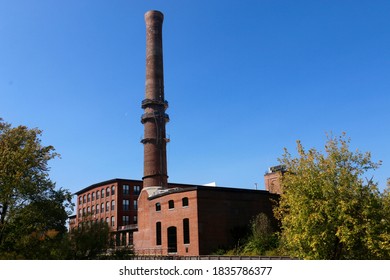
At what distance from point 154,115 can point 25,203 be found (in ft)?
107

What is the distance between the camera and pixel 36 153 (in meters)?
20.5

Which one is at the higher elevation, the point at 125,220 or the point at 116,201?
the point at 116,201

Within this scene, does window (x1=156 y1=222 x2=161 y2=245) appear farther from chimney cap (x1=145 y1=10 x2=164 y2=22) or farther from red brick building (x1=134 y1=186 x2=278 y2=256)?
chimney cap (x1=145 y1=10 x2=164 y2=22)

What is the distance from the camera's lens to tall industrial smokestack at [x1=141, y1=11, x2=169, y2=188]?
1996 inches

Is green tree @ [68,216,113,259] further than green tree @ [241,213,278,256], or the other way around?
green tree @ [241,213,278,256]

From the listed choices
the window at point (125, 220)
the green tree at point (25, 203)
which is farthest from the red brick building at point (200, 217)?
the window at point (125, 220)

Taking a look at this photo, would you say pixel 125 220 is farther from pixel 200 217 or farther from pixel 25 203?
pixel 25 203

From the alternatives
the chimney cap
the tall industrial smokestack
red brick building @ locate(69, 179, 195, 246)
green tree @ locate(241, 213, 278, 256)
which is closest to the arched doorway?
the tall industrial smokestack

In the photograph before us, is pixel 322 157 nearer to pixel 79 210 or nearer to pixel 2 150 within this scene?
pixel 2 150

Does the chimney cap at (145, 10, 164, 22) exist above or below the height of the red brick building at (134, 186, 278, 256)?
above

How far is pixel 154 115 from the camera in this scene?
51.4 meters

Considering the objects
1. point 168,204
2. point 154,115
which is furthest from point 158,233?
point 154,115

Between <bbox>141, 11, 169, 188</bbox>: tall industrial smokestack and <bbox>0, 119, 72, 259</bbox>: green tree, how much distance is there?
29.3m
